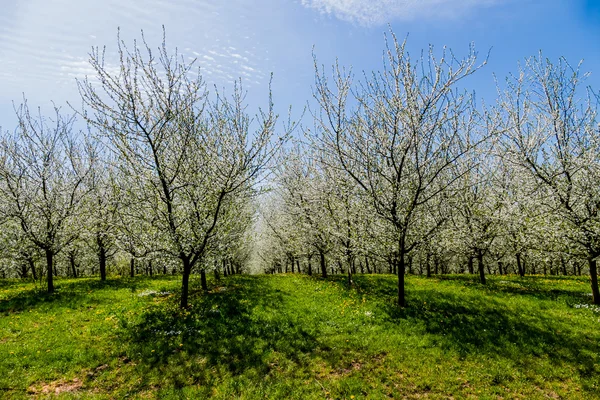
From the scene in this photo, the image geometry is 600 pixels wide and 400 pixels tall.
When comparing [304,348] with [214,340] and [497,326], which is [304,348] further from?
[497,326]

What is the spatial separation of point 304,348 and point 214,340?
2.82m

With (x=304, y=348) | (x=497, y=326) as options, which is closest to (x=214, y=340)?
(x=304, y=348)

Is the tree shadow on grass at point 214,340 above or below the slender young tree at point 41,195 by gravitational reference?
below

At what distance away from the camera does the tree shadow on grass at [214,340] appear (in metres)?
7.73

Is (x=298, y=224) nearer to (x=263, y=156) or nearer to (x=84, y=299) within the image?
(x=263, y=156)

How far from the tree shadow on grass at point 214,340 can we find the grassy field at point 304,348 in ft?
0.14

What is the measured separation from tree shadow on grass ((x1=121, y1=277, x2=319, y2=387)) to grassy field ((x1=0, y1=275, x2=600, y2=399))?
4 cm

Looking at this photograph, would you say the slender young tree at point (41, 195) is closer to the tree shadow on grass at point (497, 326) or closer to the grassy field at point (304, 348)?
the grassy field at point (304, 348)

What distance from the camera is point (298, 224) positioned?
2272cm

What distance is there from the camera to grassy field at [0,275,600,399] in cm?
687

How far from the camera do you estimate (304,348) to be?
888cm

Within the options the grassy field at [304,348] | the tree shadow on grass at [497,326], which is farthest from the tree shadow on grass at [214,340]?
the tree shadow on grass at [497,326]

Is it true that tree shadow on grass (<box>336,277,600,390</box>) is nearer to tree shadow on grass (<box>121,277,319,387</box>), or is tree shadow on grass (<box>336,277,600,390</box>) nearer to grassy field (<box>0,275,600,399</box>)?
grassy field (<box>0,275,600,399</box>)

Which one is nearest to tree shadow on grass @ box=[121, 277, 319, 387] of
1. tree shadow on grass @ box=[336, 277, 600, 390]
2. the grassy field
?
the grassy field
